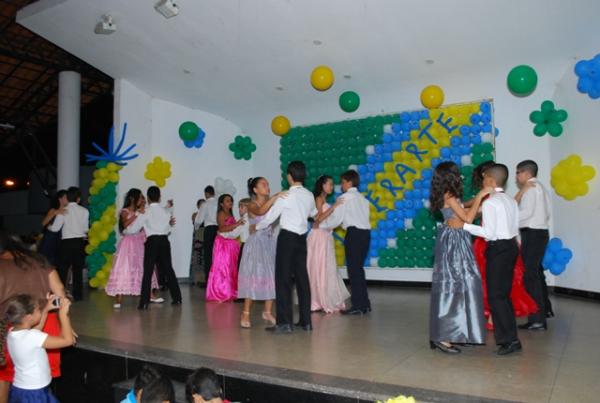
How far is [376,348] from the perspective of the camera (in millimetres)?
3701

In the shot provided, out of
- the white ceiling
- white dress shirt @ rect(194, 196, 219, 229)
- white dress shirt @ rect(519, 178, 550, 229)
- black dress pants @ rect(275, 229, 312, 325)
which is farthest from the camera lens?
white dress shirt @ rect(194, 196, 219, 229)

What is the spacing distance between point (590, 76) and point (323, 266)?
3.56 metres

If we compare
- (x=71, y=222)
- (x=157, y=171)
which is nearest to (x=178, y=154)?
(x=157, y=171)

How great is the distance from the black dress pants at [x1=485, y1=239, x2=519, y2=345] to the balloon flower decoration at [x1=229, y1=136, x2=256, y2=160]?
6.30m

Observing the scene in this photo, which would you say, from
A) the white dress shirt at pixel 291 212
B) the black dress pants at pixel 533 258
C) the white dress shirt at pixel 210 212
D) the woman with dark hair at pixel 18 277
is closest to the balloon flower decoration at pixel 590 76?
the black dress pants at pixel 533 258

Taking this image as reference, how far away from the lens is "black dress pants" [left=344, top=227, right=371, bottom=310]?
17.3ft

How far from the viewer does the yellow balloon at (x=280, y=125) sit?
855cm

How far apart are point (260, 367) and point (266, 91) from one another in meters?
5.77

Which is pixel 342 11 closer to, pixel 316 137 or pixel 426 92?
pixel 426 92

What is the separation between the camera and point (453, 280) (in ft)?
11.8

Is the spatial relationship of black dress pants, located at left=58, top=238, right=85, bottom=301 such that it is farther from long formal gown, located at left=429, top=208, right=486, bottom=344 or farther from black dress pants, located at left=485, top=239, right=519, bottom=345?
black dress pants, located at left=485, top=239, right=519, bottom=345

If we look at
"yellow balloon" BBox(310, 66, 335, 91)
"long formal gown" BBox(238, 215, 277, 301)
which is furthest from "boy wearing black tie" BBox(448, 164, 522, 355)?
"yellow balloon" BBox(310, 66, 335, 91)

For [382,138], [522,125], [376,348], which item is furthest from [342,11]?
[376,348]

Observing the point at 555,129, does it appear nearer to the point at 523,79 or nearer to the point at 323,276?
the point at 523,79
